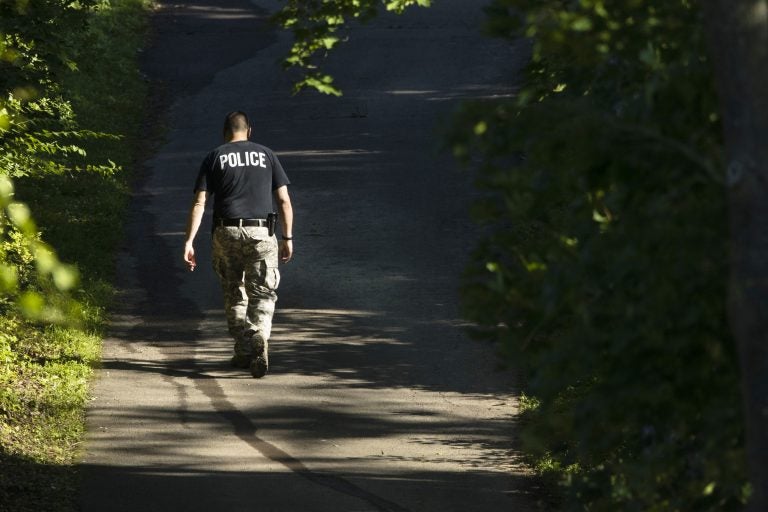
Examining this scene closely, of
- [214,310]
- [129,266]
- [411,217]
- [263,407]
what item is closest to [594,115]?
[263,407]

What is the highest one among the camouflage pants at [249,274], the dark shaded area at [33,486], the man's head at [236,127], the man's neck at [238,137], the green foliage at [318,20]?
the green foliage at [318,20]

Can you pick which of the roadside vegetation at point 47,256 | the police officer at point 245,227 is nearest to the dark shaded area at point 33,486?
the roadside vegetation at point 47,256

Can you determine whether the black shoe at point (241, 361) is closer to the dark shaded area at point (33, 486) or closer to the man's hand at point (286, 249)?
the man's hand at point (286, 249)

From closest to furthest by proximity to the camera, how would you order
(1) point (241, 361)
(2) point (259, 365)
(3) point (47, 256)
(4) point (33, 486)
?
A: (3) point (47, 256) < (4) point (33, 486) < (2) point (259, 365) < (1) point (241, 361)

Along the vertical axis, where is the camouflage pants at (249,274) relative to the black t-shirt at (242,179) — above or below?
below

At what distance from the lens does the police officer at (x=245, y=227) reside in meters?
9.61

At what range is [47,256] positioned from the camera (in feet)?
9.78

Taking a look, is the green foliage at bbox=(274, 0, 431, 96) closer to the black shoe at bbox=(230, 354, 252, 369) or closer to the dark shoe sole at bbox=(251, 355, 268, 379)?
the dark shoe sole at bbox=(251, 355, 268, 379)

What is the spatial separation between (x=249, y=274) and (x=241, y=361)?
0.65 meters

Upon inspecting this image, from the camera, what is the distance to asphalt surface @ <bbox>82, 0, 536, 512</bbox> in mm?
7719

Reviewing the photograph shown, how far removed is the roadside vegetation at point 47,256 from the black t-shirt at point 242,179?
0.75m

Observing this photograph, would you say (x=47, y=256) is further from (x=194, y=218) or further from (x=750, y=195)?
(x=194, y=218)

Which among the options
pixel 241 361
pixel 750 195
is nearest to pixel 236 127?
pixel 241 361

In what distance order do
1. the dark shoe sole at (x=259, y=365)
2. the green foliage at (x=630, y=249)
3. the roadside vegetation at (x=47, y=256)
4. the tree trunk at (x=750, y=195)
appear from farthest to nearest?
the dark shoe sole at (x=259, y=365)
the roadside vegetation at (x=47, y=256)
the green foliage at (x=630, y=249)
the tree trunk at (x=750, y=195)
